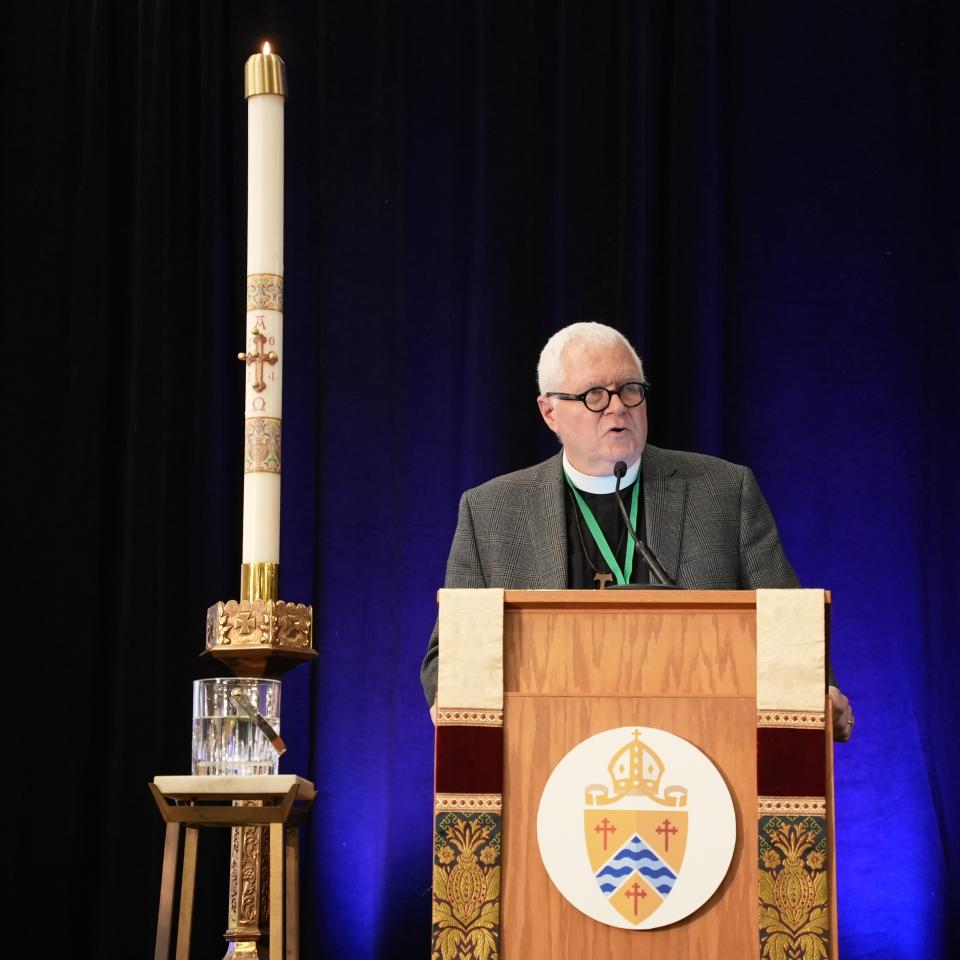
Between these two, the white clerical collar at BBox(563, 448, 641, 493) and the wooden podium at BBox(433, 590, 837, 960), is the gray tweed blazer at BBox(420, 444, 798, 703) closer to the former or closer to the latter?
the white clerical collar at BBox(563, 448, 641, 493)

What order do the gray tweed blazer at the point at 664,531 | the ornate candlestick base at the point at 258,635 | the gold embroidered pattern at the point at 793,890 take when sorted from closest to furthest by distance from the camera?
1. the gold embroidered pattern at the point at 793,890
2. the ornate candlestick base at the point at 258,635
3. the gray tweed blazer at the point at 664,531

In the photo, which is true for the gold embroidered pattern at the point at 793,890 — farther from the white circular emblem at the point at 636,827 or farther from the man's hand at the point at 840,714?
the man's hand at the point at 840,714

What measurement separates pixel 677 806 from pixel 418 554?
6.78 ft

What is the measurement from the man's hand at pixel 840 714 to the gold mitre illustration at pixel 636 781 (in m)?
0.36

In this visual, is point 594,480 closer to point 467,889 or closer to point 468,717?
point 468,717

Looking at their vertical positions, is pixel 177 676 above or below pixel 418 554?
below

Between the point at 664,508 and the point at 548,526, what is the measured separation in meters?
0.26

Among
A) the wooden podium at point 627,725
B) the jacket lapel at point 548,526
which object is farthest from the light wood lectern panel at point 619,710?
→ the jacket lapel at point 548,526

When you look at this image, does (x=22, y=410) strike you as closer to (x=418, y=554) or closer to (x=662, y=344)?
(x=418, y=554)

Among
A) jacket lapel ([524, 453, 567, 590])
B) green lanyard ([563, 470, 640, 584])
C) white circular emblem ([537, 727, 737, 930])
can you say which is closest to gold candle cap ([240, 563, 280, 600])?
jacket lapel ([524, 453, 567, 590])

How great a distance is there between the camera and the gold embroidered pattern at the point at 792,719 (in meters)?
2.14

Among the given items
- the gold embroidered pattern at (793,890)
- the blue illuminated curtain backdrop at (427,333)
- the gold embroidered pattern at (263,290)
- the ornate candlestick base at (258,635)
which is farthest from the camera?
the blue illuminated curtain backdrop at (427,333)

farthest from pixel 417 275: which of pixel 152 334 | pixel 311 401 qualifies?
pixel 152 334

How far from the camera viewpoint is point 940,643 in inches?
158
